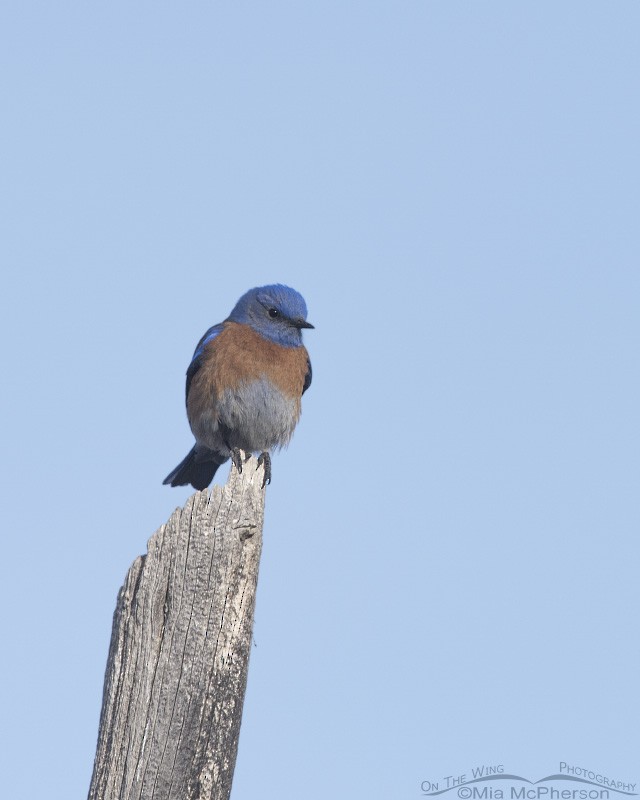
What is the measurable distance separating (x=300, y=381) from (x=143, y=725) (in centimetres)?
605

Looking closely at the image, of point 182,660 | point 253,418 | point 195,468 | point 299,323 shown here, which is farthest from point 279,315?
point 182,660

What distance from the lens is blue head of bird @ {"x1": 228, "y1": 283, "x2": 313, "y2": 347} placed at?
9938 mm

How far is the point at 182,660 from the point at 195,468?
258 inches

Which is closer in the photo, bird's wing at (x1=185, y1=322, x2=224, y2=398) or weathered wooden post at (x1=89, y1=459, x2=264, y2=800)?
weathered wooden post at (x1=89, y1=459, x2=264, y2=800)

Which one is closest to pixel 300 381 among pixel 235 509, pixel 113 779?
pixel 235 509

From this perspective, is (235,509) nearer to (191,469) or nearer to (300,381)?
(300,381)

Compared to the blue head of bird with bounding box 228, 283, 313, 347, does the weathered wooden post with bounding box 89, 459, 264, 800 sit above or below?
below

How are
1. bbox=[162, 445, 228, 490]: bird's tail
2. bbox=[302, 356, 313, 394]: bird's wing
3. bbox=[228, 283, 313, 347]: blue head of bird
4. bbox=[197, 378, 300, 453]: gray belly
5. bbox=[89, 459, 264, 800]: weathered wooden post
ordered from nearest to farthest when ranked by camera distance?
bbox=[89, 459, 264, 800]: weathered wooden post, bbox=[197, 378, 300, 453]: gray belly, bbox=[228, 283, 313, 347]: blue head of bird, bbox=[302, 356, 313, 394]: bird's wing, bbox=[162, 445, 228, 490]: bird's tail

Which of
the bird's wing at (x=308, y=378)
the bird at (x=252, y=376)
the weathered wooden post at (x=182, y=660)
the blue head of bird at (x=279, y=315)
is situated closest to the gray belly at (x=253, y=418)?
the bird at (x=252, y=376)

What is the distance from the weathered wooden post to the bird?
15.4 feet

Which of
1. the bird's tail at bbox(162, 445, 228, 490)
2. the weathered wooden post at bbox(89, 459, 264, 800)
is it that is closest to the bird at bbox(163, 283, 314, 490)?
the bird's tail at bbox(162, 445, 228, 490)

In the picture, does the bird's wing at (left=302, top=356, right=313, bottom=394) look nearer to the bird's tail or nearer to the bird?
the bird

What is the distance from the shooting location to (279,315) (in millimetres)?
9977

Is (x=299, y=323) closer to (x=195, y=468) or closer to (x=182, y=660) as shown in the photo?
(x=195, y=468)
